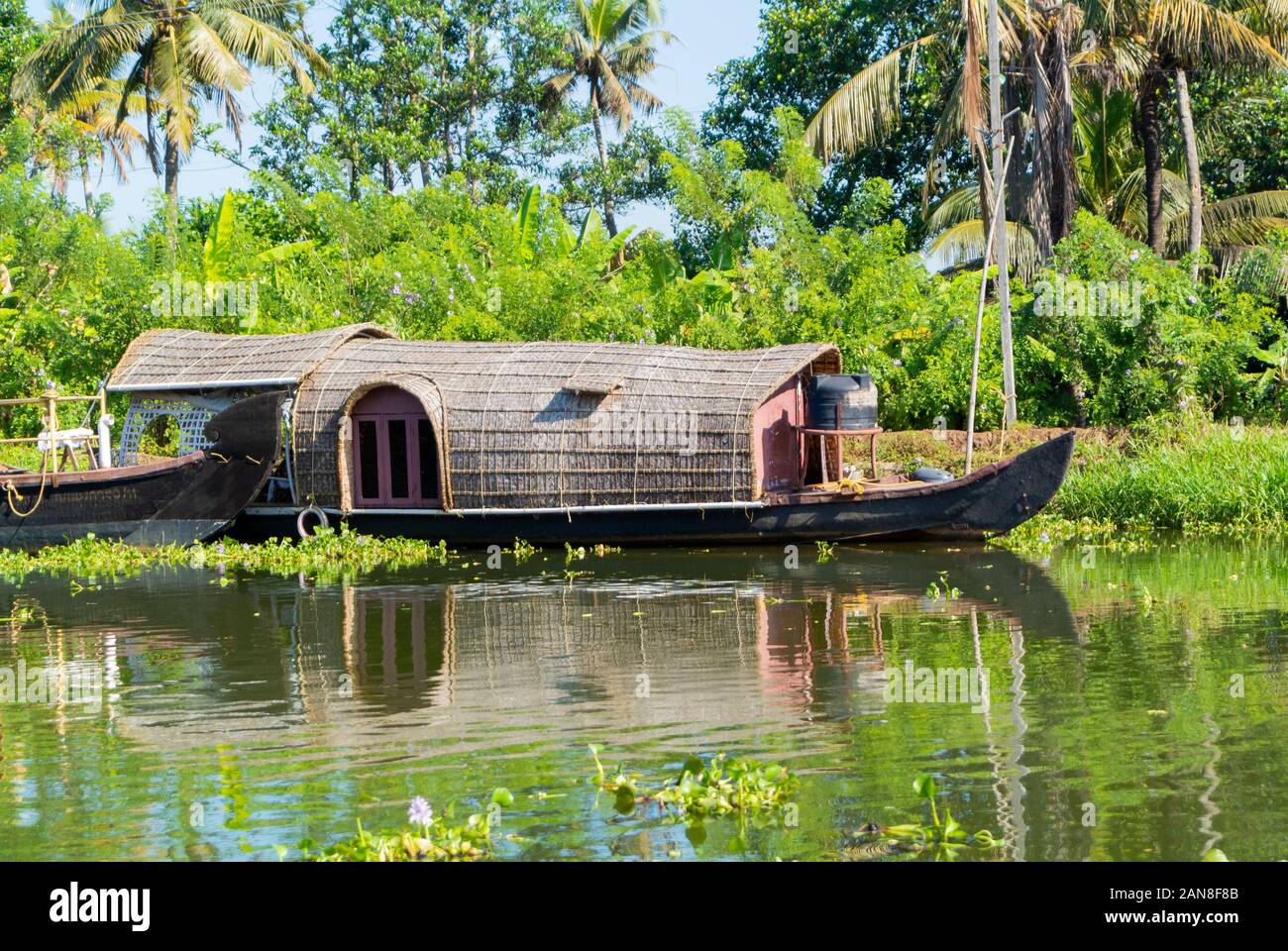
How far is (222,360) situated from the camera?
16.1 meters

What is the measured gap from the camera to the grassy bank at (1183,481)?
1534 cm

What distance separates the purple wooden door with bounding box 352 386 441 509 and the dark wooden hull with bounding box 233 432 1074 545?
0.86ft

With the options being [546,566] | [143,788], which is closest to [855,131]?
[546,566]

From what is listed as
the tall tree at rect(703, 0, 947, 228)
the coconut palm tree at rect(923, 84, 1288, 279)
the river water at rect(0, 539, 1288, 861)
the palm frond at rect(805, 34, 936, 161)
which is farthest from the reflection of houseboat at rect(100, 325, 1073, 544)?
the tall tree at rect(703, 0, 947, 228)

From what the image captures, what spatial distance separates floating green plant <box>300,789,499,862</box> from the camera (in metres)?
5.15

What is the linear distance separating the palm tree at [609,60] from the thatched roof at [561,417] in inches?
600

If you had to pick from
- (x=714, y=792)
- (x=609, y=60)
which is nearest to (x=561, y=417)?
(x=714, y=792)

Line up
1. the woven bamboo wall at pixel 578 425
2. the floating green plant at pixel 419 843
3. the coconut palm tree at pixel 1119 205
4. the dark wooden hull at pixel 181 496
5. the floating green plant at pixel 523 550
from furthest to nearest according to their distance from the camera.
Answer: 1. the coconut palm tree at pixel 1119 205
2. the dark wooden hull at pixel 181 496
3. the floating green plant at pixel 523 550
4. the woven bamboo wall at pixel 578 425
5. the floating green plant at pixel 419 843

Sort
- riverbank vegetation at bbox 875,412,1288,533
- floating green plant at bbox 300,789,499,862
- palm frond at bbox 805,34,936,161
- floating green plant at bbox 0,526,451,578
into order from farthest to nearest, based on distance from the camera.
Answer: palm frond at bbox 805,34,936,161 → riverbank vegetation at bbox 875,412,1288,533 → floating green plant at bbox 0,526,451,578 → floating green plant at bbox 300,789,499,862

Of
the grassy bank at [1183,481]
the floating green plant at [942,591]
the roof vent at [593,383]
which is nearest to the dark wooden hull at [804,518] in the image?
the roof vent at [593,383]

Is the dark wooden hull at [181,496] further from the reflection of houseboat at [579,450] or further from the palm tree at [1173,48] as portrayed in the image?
the palm tree at [1173,48]

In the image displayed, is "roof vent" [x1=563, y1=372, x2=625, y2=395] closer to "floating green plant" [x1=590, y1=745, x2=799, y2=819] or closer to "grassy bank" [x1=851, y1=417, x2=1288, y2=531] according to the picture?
"grassy bank" [x1=851, y1=417, x2=1288, y2=531]

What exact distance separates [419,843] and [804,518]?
959 cm
